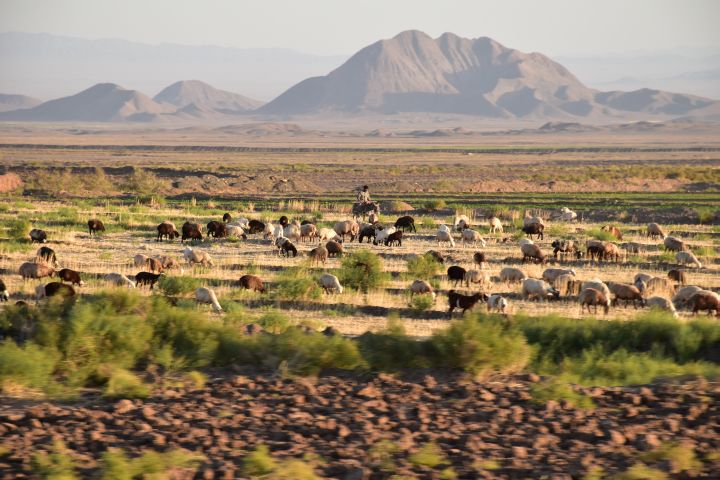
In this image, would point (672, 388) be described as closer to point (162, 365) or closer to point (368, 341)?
point (368, 341)

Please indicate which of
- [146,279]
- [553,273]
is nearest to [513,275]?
[553,273]

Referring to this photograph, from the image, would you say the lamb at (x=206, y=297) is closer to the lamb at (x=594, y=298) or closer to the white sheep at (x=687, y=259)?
the lamb at (x=594, y=298)

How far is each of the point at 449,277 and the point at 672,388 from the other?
36.2 feet

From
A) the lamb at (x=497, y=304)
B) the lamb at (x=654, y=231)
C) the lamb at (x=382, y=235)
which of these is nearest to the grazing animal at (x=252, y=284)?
the lamb at (x=497, y=304)

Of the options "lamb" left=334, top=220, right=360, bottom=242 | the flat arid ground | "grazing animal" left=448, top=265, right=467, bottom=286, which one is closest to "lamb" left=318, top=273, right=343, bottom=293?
the flat arid ground

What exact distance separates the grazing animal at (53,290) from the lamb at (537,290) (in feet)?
31.5

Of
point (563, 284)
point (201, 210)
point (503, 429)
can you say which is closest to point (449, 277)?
Answer: point (563, 284)

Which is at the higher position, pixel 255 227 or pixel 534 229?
pixel 534 229

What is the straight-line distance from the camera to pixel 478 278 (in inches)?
853

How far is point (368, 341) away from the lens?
12.7 meters

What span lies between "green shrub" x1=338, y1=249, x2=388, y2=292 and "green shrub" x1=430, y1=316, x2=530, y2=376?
878 cm

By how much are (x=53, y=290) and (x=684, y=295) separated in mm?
13047

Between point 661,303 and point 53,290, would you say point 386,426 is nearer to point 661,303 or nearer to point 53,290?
point 661,303

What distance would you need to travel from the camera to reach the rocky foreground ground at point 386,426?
8.80 m
